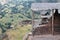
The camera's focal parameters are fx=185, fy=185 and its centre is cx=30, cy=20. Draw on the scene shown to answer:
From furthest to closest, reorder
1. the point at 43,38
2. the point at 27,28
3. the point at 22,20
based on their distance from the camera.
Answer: the point at 22,20 < the point at 27,28 < the point at 43,38

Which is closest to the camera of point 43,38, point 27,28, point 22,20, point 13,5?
point 43,38

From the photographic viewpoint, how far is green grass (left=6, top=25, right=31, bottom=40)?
189 inches

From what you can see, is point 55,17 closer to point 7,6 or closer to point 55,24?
point 55,24

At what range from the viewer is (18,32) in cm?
487

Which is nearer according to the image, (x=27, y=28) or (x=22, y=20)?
(x=27, y=28)

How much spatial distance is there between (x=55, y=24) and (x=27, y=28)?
1062 mm

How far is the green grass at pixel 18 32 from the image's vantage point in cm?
481

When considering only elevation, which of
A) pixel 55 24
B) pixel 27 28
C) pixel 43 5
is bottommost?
pixel 27 28

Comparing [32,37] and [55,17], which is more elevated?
[55,17]

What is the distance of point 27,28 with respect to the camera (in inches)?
193

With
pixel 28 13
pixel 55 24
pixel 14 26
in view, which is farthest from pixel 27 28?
pixel 55 24

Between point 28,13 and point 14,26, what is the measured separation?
691 millimetres

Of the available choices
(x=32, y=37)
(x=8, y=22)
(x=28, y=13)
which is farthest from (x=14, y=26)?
(x=32, y=37)

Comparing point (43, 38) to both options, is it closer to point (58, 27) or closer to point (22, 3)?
point (58, 27)
